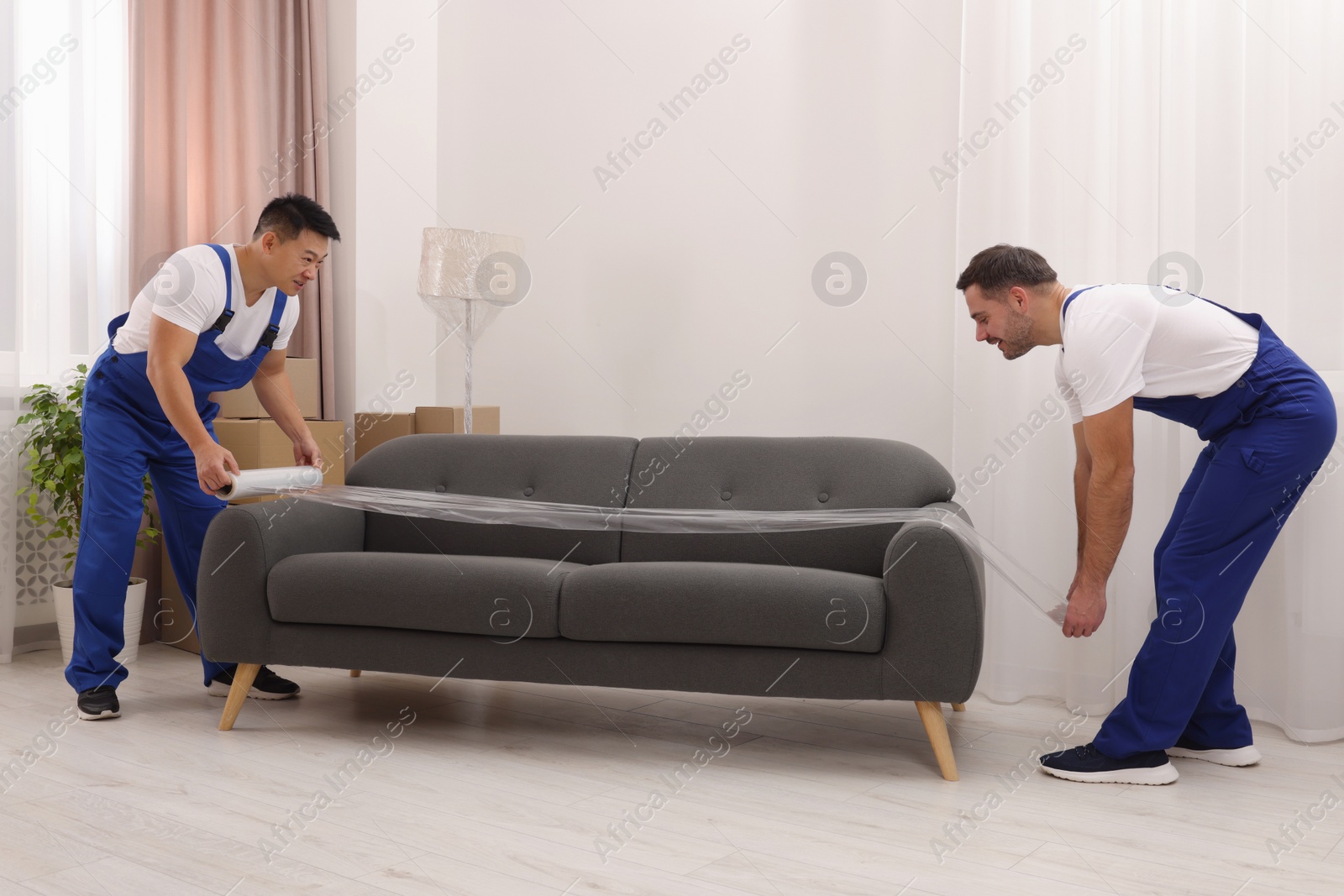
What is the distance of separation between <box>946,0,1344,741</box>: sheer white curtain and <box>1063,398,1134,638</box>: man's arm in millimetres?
675

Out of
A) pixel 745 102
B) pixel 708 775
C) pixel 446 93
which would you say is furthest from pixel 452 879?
pixel 446 93

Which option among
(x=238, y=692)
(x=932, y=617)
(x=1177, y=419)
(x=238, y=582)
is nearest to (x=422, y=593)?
(x=238, y=582)

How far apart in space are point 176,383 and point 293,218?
49 cm

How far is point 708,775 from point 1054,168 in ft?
6.14

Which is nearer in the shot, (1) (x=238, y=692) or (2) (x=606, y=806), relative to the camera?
(2) (x=606, y=806)

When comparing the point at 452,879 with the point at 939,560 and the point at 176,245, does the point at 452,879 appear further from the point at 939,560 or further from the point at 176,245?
the point at 176,245

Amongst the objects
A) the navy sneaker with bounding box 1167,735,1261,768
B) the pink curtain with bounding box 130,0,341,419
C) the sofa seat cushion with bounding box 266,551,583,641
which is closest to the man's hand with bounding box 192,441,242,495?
the sofa seat cushion with bounding box 266,551,583,641

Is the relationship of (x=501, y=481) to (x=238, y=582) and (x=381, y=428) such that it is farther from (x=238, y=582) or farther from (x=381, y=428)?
(x=381, y=428)

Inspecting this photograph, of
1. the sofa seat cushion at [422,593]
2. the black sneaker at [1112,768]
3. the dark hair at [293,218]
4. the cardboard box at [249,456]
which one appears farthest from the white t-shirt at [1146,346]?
the cardboard box at [249,456]

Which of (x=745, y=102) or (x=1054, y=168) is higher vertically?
(x=745, y=102)

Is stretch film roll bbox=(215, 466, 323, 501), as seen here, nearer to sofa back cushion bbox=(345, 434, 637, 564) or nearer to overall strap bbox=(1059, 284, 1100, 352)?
sofa back cushion bbox=(345, 434, 637, 564)

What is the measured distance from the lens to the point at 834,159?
3322mm

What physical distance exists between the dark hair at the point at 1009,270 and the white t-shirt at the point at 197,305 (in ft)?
5.80

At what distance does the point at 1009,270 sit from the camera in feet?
7.25
